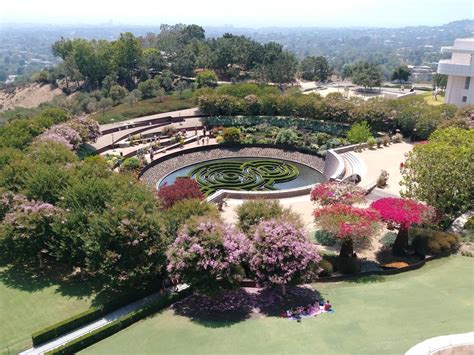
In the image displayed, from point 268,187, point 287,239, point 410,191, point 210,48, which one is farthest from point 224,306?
point 210,48

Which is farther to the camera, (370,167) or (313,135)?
(313,135)

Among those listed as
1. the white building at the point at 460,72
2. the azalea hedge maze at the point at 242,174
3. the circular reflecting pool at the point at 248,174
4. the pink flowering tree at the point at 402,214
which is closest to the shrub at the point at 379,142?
the circular reflecting pool at the point at 248,174

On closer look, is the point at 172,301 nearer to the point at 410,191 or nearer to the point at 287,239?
the point at 287,239

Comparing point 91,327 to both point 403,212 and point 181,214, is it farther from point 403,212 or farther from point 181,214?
point 403,212

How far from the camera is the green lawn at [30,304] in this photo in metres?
22.5

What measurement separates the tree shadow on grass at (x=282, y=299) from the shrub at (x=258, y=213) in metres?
4.01

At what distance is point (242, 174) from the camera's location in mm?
50531

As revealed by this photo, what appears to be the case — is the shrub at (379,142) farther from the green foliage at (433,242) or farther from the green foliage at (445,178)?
the green foliage at (433,242)

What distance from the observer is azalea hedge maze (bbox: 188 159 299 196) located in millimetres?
46375

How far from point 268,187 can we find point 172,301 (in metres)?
23.1

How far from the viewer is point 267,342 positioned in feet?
67.9

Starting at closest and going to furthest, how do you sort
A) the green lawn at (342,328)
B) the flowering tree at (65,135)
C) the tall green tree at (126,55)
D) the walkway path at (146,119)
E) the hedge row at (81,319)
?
the green lawn at (342,328) < the hedge row at (81,319) < the flowering tree at (65,135) < the walkway path at (146,119) < the tall green tree at (126,55)

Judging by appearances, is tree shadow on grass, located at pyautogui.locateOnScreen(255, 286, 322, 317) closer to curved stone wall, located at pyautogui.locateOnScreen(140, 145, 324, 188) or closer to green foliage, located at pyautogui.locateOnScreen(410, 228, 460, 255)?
green foliage, located at pyautogui.locateOnScreen(410, 228, 460, 255)

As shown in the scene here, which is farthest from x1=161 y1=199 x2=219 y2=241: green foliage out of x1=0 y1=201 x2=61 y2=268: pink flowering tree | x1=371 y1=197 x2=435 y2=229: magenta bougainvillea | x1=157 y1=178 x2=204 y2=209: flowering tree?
x1=371 y1=197 x2=435 y2=229: magenta bougainvillea
